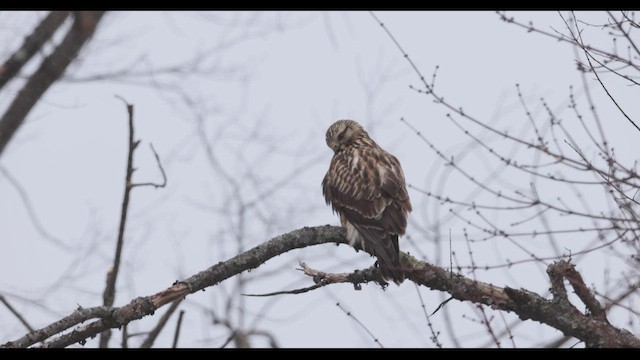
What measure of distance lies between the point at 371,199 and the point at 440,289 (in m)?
1.30

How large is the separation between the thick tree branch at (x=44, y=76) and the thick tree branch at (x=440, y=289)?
257 inches

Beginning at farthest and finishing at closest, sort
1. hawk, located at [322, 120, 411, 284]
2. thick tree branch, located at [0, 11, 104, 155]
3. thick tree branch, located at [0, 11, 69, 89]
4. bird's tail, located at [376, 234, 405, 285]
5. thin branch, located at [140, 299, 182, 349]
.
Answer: thick tree branch, located at [0, 11, 104, 155], thick tree branch, located at [0, 11, 69, 89], thin branch, located at [140, 299, 182, 349], hawk, located at [322, 120, 411, 284], bird's tail, located at [376, 234, 405, 285]

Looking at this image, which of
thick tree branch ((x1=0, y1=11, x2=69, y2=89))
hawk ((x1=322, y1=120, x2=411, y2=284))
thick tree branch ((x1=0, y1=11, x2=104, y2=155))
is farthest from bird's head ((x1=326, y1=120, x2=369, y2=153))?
thick tree branch ((x1=0, y1=11, x2=69, y2=89))

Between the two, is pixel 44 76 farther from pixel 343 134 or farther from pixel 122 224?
pixel 122 224

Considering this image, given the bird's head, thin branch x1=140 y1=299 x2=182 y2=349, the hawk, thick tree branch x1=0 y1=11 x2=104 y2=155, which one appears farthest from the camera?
thick tree branch x1=0 y1=11 x2=104 y2=155

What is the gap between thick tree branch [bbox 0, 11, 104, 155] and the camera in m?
11.1

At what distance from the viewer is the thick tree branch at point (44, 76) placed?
11102 mm

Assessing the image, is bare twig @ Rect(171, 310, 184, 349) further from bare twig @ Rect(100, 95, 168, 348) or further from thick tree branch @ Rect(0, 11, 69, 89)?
thick tree branch @ Rect(0, 11, 69, 89)

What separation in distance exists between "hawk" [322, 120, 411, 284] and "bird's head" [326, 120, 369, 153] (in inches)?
12.3

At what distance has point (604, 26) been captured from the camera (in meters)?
5.41

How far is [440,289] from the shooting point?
5.31m

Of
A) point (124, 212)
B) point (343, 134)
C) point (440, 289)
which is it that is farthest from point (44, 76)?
point (440, 289)

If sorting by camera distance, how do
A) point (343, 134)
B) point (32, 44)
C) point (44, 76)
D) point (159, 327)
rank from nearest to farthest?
point (159, 327)
point (343, 134)
point (32, 44)
point (44, 76)

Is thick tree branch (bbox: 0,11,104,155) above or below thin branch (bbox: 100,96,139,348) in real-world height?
above
